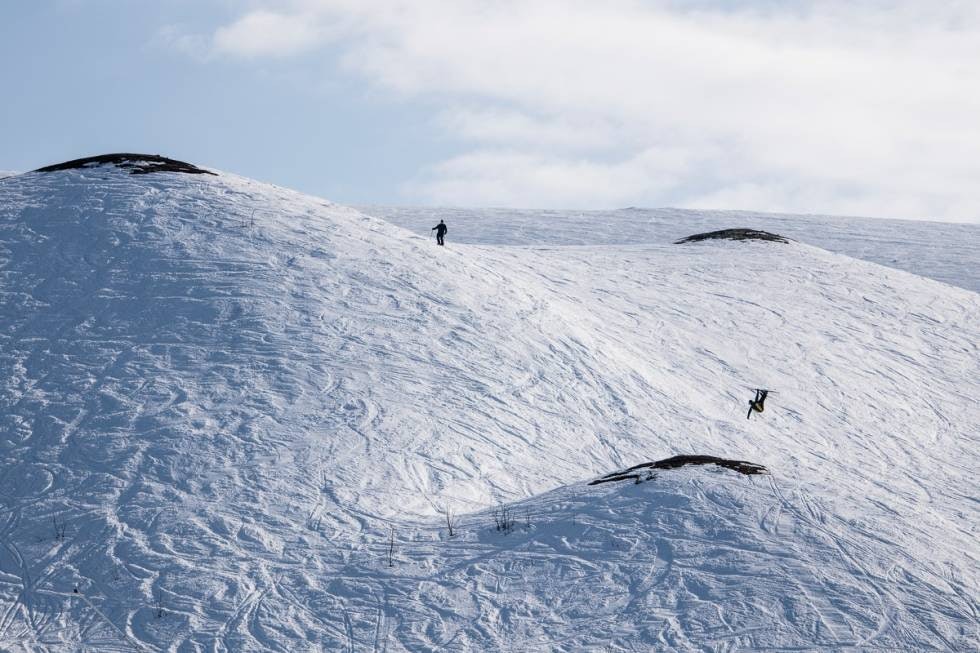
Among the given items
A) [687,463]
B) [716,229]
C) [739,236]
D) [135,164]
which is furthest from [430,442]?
[716,229]

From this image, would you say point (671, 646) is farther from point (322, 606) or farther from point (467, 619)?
point (322, 606)

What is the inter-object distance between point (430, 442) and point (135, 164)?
16.7 m

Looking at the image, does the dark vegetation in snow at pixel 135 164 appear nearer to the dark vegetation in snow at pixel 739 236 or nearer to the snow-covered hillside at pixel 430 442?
the snow-covered hillside at pixel 430 442

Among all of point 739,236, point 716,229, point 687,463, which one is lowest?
point 687,463

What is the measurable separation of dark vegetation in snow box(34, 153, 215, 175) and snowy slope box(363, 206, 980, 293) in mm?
15183

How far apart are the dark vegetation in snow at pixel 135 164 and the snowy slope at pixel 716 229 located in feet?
49.8

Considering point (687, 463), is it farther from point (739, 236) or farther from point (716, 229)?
point (716, 229)

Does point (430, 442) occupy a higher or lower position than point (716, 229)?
lower

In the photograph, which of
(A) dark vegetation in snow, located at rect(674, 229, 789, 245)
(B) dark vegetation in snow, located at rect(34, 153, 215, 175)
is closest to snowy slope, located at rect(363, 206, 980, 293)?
(A) dark vegetation in snow, located at rect(674, 229, 789, 245)

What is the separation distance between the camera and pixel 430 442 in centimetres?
1675

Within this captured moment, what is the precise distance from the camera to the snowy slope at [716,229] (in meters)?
43.8

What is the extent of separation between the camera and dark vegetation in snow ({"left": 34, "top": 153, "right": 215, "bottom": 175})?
94.0 feet

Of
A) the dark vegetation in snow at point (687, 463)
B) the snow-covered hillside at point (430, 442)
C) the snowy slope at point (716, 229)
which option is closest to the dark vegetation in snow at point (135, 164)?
the snow-covered hillside at point (430, 442)

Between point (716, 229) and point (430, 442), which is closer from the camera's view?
point (430, 442)
